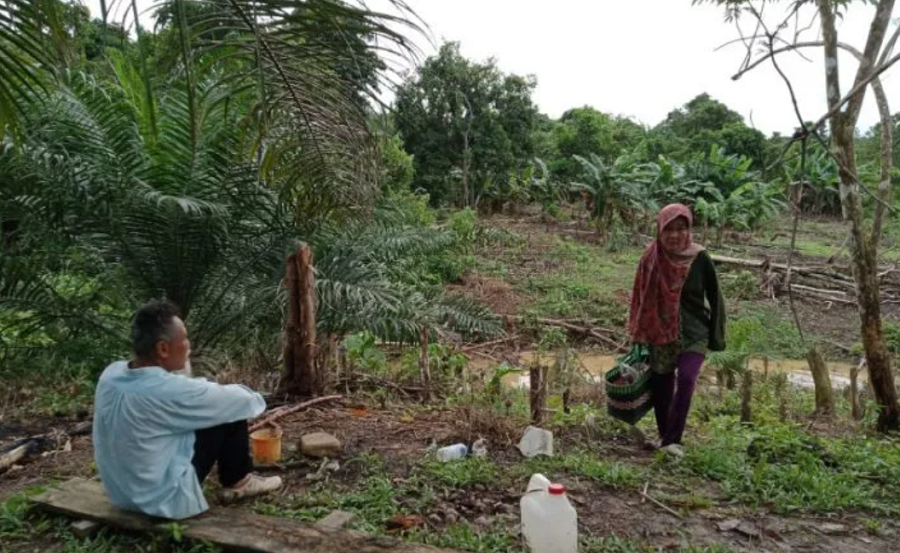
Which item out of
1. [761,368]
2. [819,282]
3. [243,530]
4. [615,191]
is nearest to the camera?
[243,530]

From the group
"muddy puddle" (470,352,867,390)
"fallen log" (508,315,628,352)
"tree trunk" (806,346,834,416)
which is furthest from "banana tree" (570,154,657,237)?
"tree trunk" (806,346,834,416)

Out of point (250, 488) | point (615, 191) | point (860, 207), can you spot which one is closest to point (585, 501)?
point (250, 488)

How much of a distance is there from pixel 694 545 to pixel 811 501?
2.88ft

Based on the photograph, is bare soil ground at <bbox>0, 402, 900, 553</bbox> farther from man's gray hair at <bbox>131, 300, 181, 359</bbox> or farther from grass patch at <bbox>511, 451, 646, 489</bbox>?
man's gray hair at <bbox>131, 300, 181, 359</bbox>

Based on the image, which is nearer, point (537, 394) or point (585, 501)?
point (585, 501)

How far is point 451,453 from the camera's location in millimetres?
3918

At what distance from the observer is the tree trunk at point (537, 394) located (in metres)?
4.64

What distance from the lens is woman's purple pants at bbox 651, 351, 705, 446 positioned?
4.18m

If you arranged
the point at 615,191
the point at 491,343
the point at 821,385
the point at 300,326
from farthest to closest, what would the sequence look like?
the point at 615,191, the point at 491,343, the point at 821,385, the point at 300,326

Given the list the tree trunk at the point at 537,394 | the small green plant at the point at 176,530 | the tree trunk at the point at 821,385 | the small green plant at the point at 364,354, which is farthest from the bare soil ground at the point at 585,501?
the tree trunk at the point at 821,385

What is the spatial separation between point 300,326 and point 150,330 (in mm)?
2176

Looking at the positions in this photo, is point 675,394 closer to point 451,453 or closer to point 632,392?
point 632,392

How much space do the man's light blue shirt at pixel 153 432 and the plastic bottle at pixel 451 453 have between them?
4.30 feet

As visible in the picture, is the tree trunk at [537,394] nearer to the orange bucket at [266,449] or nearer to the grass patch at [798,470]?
the grass patch at [798,470]
